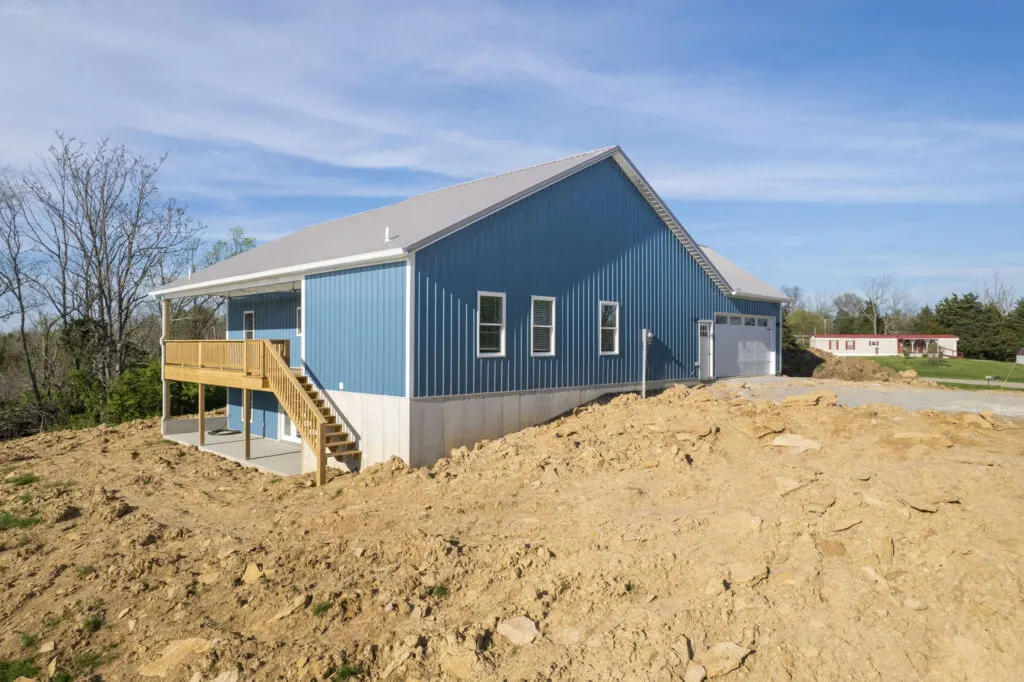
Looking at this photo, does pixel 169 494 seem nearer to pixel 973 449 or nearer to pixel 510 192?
pixel 510 192

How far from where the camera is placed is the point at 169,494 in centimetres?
1230

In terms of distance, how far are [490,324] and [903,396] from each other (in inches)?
375

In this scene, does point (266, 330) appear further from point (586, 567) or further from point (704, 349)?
point (586, 567)

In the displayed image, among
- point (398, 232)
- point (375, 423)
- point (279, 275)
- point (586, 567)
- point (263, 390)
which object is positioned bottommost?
point (586, 567)

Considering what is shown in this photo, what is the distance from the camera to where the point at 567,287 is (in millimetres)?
14797

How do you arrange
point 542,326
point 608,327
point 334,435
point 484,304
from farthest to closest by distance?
1. point 608,327
2. point 542,326
3. point 484,304
4. point 334,435

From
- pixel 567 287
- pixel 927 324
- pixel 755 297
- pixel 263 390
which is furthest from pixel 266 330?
pixel 927 324

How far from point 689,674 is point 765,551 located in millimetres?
2162

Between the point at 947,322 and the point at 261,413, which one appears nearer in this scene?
the point at 261,413

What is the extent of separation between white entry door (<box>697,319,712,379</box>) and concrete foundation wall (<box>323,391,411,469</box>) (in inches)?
398

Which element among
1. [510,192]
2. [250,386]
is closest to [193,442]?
[250,386]

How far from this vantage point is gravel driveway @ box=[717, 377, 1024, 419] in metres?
13.2

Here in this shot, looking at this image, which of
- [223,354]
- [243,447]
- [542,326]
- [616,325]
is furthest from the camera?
[243,447]

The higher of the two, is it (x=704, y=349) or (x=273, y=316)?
(x=273, y=316)
